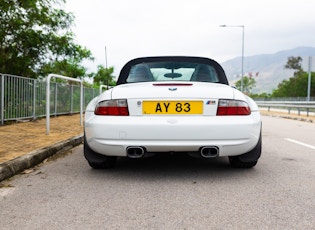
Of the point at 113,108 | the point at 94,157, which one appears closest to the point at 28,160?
the point at 94,157

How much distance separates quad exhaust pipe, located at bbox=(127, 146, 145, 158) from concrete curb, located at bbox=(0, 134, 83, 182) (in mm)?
1323

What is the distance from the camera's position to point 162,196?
3.43 metres

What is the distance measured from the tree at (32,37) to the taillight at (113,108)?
934 centimetres

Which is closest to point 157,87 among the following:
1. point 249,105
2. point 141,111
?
point 141,111

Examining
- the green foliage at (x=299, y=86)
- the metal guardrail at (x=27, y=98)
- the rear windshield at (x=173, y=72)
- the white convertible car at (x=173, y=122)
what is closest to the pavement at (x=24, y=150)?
the white convertible car at (x=173, y=122)

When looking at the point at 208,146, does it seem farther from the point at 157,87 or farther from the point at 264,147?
the point at 264,147

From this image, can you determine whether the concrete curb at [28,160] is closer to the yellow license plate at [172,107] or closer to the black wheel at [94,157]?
the black wheel at [94,157]

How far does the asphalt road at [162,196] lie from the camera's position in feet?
9.05

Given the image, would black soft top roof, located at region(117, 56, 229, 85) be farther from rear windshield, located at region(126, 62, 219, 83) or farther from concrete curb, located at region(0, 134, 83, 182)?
concrete curb, located at region(0, 134, 83, 182)

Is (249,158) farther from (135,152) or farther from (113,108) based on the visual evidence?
(113,108)

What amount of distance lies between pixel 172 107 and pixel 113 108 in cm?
61

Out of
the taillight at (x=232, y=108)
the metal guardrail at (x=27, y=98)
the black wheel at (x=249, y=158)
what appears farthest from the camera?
the metal guardrail at (x=27, y=98)

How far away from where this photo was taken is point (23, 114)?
1114 cm

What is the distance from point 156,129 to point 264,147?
3451mm
